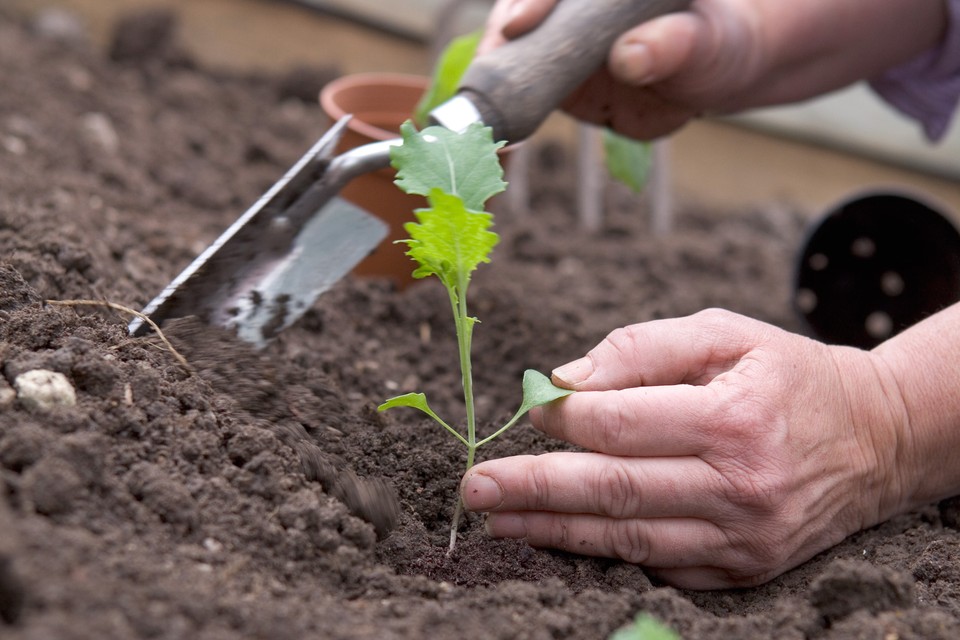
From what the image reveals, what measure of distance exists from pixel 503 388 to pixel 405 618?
2.47ft

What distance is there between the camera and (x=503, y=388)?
67.1 inches

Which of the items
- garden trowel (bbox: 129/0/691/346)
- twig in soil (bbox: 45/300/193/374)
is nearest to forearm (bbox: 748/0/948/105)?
garden trowel (bbox: 129/0/691/346)

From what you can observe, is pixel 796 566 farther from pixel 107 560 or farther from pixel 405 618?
pixel 107 560

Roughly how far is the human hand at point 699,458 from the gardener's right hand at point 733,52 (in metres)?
0.66

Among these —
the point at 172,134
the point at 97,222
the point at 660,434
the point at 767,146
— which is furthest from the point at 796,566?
the point at 767,146

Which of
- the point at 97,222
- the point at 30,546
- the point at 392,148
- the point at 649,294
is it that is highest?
the point at 392,148

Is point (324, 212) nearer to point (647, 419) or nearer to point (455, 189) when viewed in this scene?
point (455, 189)

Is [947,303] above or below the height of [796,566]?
above

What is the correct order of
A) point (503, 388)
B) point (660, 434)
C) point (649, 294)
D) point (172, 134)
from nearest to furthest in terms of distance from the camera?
point (660, 434)
point (503, 388)
point (649, 294)
point (172, 134)

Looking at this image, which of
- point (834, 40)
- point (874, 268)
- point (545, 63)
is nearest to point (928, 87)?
point (834, 40)

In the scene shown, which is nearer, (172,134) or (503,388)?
(503,388)

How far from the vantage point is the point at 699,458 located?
1.14 meters

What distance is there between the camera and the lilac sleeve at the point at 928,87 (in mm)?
2188

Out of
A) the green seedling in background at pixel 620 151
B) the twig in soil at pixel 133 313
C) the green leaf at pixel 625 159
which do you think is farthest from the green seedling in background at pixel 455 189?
the green leaf at pixel 625 159
